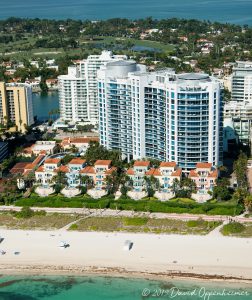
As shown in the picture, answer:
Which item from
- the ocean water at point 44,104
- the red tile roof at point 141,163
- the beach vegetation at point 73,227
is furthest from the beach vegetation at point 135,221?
the ocean water at point 44,104

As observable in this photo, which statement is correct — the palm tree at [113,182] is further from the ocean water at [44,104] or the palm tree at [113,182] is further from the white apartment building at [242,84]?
the ocean water at [44,104]

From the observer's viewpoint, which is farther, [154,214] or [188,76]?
[188,76]

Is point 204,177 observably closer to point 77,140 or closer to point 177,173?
point 177,173

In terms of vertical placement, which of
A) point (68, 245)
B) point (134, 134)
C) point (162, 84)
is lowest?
point (68, 245)

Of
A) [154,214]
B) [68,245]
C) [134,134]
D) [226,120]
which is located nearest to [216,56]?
[226,120]

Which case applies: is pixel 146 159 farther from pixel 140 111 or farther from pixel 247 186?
pixel 247 186

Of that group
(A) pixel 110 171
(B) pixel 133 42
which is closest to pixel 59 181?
(A) pixel 110 171
